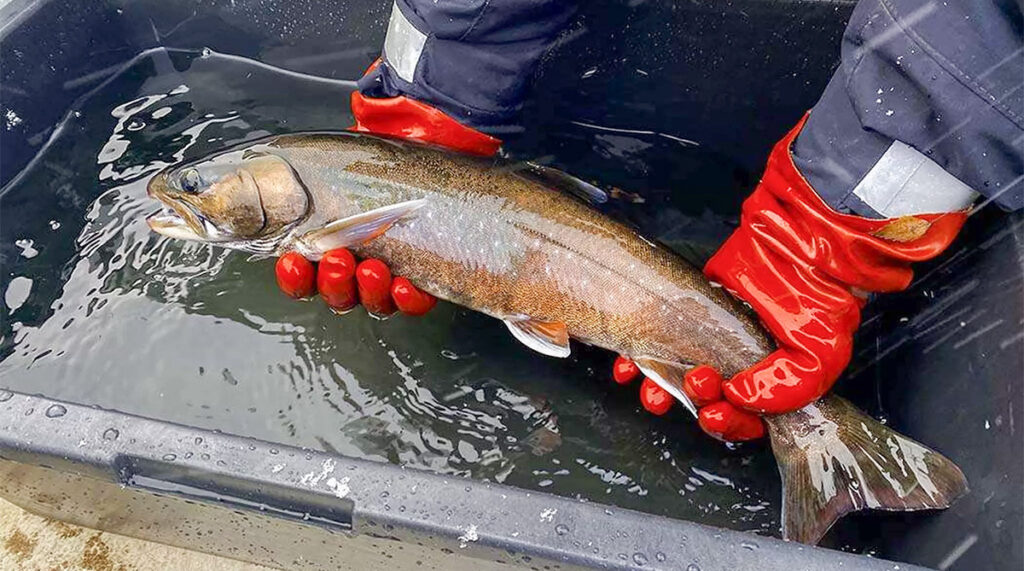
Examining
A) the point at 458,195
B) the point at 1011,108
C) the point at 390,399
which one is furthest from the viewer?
the point at 390,399

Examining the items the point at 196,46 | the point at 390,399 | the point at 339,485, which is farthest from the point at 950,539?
the point at 196,46

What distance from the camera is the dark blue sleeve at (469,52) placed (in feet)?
7.33

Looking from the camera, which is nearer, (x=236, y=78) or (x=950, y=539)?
(x=950, y=539)

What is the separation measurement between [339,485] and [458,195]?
0.94m

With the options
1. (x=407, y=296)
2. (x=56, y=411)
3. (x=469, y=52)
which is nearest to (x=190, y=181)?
(x=407, y=296)

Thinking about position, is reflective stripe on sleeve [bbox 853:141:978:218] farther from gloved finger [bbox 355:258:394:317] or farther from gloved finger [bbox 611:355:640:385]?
gloved finger [bbox 355:258:394:317]

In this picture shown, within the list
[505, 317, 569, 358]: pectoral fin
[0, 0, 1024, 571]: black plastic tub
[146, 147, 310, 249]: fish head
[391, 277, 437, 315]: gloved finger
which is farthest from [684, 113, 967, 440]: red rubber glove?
[146, 147, 310, 249]: fish head

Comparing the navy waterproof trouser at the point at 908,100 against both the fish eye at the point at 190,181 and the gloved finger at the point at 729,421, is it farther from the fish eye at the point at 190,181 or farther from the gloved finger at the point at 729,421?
the fish eye at the point at 190,181

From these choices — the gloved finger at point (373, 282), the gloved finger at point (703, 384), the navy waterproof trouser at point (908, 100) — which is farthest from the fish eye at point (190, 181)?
the gloved finger at point (703, 384)

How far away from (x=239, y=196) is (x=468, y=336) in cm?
86

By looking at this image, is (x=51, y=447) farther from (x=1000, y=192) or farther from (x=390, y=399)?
(x=1000, y=192)

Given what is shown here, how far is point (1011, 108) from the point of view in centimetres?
161

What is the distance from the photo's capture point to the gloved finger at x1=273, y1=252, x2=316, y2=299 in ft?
6.99

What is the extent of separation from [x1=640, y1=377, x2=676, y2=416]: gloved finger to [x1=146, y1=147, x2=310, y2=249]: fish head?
3.61ft
